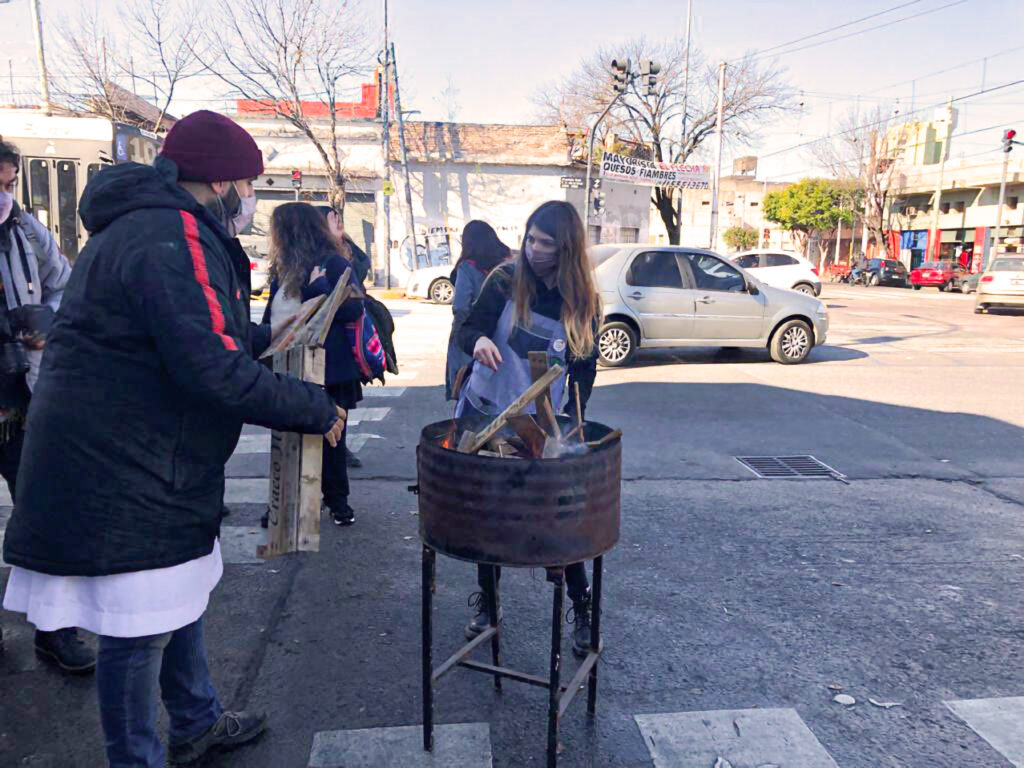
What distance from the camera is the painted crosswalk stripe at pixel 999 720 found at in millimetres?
2787

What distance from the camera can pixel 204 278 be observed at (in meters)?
2.05

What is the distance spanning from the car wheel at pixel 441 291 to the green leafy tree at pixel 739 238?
45115 millimetres

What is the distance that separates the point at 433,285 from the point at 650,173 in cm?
929

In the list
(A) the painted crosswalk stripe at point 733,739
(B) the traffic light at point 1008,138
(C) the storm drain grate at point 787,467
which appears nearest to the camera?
(A) the painted crosswalk stripe at point 733,739

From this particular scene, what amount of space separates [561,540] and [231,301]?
3.88 ft

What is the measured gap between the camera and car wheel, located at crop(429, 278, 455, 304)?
2138 centimetres

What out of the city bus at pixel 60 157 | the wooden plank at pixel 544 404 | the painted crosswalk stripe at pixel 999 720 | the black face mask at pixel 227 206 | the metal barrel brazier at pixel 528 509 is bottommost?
the painted crosswalk stripe at pixel 999 720

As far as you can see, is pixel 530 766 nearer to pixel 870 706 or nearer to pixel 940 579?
pixel 870 706

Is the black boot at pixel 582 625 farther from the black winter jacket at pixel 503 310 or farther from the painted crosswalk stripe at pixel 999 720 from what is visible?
the painted crosswalk stripe at pixel 999 720

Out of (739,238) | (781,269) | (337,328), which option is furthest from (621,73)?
(739,238)

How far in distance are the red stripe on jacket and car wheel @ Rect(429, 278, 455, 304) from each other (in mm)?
19297

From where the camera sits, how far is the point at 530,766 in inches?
106

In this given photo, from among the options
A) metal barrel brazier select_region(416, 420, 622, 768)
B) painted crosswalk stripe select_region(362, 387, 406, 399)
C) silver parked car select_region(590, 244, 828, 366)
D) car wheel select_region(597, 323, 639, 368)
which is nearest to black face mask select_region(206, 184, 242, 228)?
metal barrel brazier select_region(416, 420, 622, 768)

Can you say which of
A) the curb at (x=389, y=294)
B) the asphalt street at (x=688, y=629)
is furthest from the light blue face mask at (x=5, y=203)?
the curb at (x=389, y=294)
